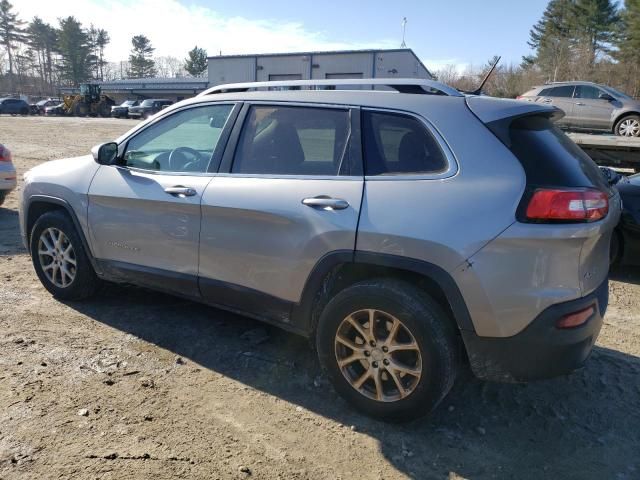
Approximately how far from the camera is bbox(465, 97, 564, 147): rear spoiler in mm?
2617

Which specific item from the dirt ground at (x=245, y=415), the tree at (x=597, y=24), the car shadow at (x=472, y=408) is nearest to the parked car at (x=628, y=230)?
the dirt ground at (x=245, y=415)

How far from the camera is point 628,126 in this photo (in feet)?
47.1

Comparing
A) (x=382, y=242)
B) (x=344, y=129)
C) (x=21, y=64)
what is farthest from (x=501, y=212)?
(x=21, y=64)

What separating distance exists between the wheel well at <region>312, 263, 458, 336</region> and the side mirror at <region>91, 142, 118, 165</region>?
6.74 ft

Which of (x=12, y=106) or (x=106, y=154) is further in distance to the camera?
(x=12, y=106)

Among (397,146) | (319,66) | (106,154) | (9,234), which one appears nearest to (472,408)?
(397,146)

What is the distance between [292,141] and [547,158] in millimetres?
1494

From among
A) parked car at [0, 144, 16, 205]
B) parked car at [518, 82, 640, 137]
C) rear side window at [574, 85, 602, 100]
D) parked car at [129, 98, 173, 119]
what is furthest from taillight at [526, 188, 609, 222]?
parked car at [129, 98, 173, 119]

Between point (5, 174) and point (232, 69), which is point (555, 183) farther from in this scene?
point (232, 69)

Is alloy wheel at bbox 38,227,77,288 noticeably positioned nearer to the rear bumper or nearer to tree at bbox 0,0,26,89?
the rear bumper

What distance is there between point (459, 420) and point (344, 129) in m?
1.80

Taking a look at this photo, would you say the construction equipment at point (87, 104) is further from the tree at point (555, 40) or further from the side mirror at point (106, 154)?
the side mirror at point (106, 154)

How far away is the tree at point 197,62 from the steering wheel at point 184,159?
89.7m

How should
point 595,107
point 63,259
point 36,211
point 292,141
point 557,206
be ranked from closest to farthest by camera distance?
1. point 557,206
2. point 292,141
3. point 63,259
4. point 36,211
5. point 595,107
